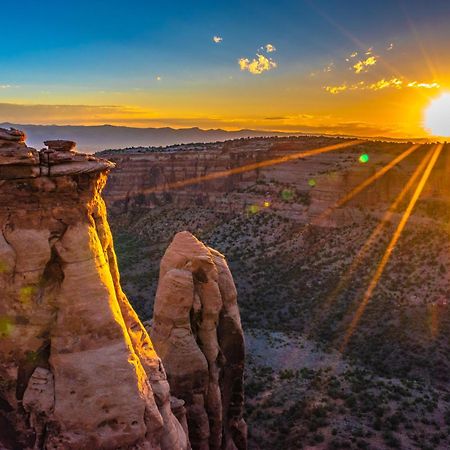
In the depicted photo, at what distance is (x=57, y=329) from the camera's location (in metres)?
9.78

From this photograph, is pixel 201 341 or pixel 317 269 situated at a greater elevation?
pixel 201 341

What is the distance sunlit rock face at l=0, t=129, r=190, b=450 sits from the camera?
31.1ft

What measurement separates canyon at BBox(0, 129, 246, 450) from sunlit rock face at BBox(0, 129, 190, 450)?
0.06 ft

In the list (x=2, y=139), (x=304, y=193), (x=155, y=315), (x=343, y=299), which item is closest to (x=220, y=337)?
(x=155, y=315)

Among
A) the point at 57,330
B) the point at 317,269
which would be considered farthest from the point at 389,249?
the point at 57,330

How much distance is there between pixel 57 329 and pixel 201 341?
7.58 meters

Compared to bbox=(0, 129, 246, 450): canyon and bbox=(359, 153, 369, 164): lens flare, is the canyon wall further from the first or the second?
bbox=(0, 129, 246, 450): canyon

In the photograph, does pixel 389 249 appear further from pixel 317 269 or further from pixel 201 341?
pixel 201 341

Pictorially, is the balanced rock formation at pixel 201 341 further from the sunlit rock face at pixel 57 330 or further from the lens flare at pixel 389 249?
the lens flare at pixel 389 249

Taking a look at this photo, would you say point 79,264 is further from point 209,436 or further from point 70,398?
point 209,436

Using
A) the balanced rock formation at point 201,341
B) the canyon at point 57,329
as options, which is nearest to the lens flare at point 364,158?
the balanced rock formation at point 201,341

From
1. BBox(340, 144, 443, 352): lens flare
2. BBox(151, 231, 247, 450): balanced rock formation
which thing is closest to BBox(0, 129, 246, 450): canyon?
BBox(151, 231, 247, 450): balanced rock formation

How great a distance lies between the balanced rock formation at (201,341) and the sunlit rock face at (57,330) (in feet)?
18.3

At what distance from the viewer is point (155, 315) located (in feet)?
55.0
